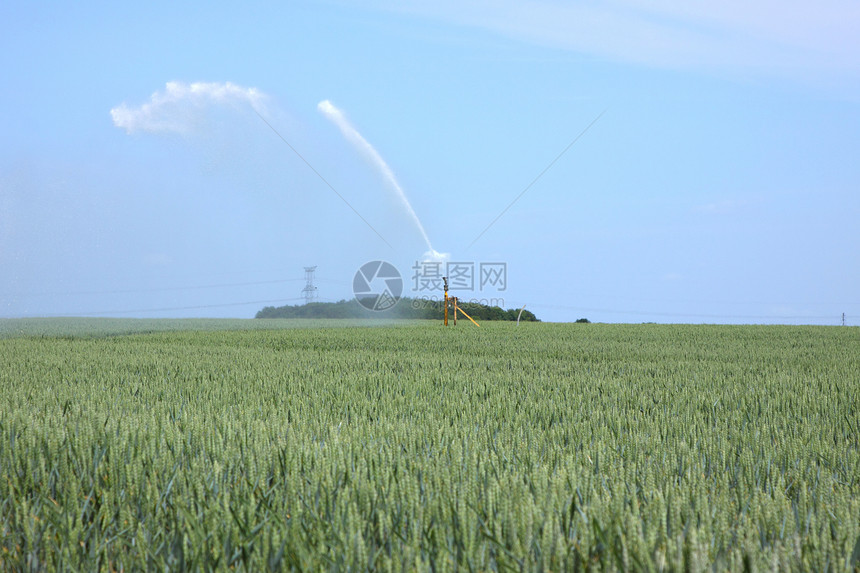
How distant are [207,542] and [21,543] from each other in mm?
820

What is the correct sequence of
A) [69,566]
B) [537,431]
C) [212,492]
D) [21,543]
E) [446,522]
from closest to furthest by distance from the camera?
[69,566], [446,522], [21,543], [212,492], [537,431]

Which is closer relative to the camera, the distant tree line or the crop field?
the crop field

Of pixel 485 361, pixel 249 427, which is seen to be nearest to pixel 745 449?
pixel 249 427

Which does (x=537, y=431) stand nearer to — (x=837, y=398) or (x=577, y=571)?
(x=577, y=571)

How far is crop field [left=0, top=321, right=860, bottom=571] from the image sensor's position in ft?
6.14

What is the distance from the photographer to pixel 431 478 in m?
2.52

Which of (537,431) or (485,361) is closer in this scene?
(537,431)

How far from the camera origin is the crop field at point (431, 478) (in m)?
1.87

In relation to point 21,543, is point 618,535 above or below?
above

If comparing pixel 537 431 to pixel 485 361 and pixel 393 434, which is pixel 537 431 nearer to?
pixel 393 434

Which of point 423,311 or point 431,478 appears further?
point 423,311

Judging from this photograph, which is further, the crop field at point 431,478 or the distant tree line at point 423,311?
the distant tree line at point 423,311

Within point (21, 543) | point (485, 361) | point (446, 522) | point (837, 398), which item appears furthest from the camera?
point (485, 361)

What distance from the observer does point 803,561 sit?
174 cm
